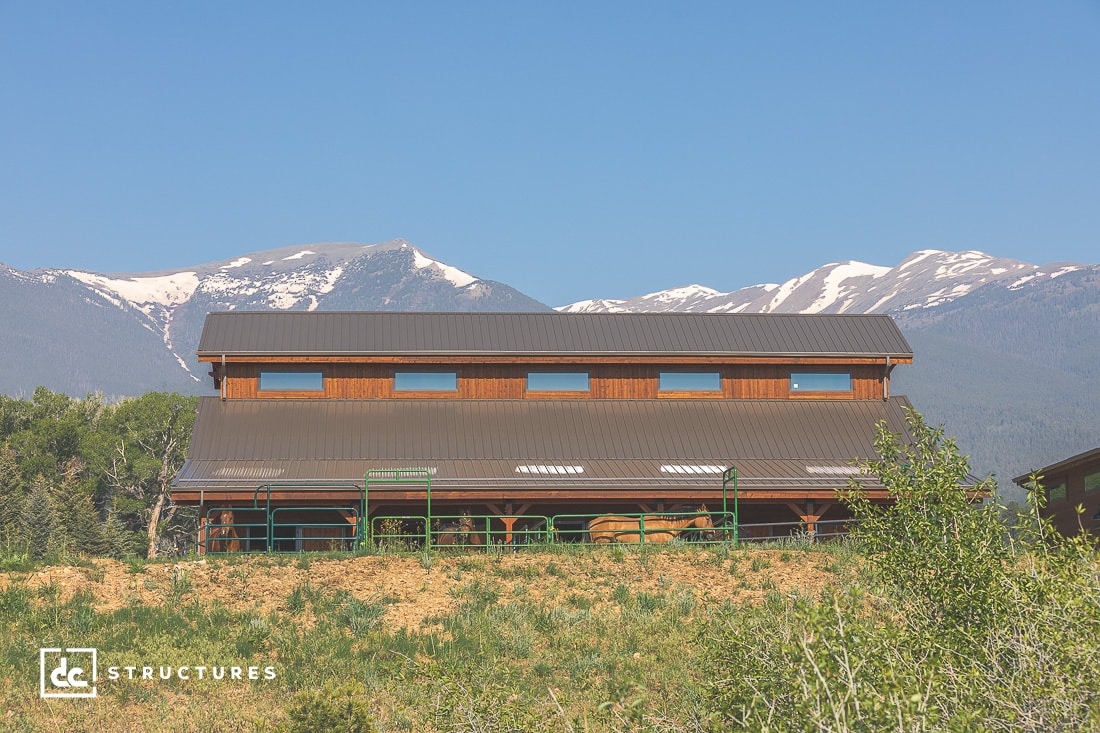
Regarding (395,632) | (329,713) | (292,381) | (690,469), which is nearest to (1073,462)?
(690,469)

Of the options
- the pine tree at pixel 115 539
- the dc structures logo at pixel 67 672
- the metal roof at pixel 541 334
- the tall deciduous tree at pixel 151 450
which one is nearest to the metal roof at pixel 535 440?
the metal roof at pixel 541 334

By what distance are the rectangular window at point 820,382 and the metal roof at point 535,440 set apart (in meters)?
0.58

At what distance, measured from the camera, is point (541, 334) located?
132ft

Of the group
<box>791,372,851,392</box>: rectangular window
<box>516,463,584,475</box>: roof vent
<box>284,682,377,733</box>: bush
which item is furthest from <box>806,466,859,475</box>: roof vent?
<box>284,682,377,733</box>: bush

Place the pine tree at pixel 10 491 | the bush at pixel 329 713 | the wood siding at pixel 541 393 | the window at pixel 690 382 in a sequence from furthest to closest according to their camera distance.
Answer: the pine tree at pixel 10 491 → the window at pixel 690 382 → the wood siding at pixel 541 393 → the bush at pixel 329 713

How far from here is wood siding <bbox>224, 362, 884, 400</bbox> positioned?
3847 centimetres

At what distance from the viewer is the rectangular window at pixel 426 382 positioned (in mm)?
38812

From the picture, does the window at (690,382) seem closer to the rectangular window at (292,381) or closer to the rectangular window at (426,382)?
the rectangular window at (426,382)

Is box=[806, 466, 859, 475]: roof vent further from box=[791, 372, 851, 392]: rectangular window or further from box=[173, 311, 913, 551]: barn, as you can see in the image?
box=[791, 372, 851, 392]: rectangular window

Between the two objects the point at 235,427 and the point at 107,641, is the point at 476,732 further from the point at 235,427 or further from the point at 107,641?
the point at 235,427

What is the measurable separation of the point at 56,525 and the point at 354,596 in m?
51.0

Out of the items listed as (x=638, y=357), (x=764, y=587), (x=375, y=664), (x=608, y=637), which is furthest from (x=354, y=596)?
(x=638, y=357)

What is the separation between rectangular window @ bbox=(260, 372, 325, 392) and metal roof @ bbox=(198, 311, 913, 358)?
0.88m

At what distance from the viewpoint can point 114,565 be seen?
931 inches
